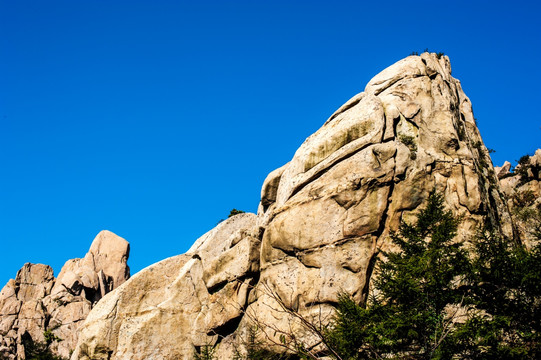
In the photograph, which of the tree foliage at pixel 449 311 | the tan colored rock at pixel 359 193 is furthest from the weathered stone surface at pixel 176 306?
the tree foliage at pixel 449 311

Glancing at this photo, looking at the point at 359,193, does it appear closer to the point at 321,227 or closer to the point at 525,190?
the point at 321,227

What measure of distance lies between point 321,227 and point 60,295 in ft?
142

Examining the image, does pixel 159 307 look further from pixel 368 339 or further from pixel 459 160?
pixel 459 160

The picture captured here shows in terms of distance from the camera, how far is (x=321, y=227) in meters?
29.4

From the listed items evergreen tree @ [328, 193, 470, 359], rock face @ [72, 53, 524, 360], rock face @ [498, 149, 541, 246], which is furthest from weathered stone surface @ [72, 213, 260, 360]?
rock face @ [498, 149, 541, 246]

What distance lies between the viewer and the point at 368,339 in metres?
22.6

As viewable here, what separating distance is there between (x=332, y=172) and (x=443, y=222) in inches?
304

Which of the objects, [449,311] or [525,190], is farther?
[525,190]

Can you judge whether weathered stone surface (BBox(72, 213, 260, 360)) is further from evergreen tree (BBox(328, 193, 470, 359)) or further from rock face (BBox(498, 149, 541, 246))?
rock face (BBox(498, 149, 541, 246))

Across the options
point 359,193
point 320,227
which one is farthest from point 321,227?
point 359,193

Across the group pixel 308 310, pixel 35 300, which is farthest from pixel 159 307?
pixel 35 300

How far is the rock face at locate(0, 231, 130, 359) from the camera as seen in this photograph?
5803cm

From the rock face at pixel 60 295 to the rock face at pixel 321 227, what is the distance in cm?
2322

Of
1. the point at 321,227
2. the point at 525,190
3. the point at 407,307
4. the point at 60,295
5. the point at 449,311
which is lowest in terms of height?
the point at 407,307
